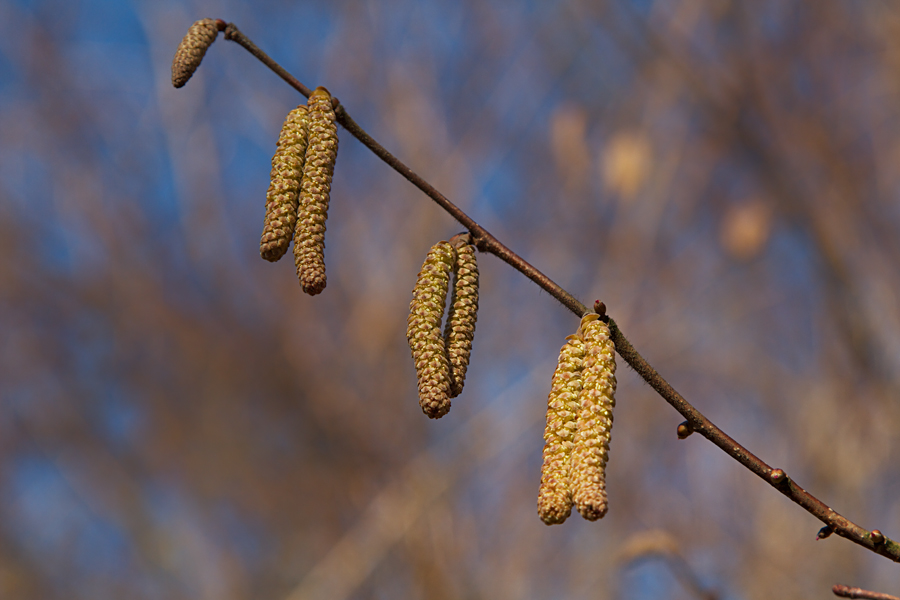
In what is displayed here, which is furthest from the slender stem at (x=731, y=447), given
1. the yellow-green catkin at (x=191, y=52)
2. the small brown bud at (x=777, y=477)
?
the yellow-green catkin at (x=191, y=52)

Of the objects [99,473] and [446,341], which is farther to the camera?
[99,473]

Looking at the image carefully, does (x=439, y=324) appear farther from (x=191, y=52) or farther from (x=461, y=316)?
(x=191, y=52)

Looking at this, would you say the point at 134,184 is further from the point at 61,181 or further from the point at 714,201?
the point at 714,201

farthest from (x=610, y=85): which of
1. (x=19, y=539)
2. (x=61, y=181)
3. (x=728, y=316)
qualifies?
(x=19, y=539)

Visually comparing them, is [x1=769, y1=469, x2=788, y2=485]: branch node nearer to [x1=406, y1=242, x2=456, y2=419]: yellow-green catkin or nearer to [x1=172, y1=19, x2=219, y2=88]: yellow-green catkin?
[x1=406, y1=242, x2=456, y2=419]: yellow-green catkin

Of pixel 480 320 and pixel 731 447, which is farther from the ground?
pixel 480 320

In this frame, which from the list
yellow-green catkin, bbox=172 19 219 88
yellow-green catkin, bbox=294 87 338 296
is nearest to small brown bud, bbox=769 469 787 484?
yellow-green catkin, bbox=294 87 338 296

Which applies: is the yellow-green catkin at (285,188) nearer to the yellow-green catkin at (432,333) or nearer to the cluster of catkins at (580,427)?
the yellow-green catkin at (432,333)

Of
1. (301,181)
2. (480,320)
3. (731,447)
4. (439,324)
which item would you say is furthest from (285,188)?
(480,320)
